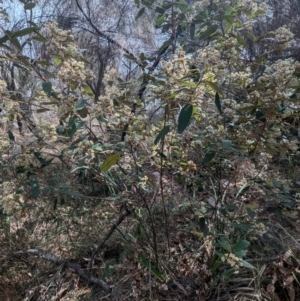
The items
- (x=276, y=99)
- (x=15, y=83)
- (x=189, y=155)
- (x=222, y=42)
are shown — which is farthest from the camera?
(x=15, y=83)

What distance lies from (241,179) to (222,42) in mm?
492

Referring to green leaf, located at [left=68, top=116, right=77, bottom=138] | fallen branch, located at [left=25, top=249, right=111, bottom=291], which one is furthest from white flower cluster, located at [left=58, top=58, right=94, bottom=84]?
fallen branch, located at [left=25, top=249, right=111, bottom=291]

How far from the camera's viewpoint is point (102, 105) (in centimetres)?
104

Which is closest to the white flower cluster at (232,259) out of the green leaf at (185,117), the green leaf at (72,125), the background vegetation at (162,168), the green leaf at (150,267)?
the background vegetation at (162,168)

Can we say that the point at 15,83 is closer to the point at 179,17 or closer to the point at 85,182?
the point at 85,182

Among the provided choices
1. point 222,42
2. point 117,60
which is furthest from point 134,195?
point 117,60

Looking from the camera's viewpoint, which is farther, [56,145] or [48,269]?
[48,269]

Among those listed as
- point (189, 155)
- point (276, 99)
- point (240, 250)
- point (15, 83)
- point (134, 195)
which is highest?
point (15, 83)

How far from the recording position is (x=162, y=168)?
49.4 inches

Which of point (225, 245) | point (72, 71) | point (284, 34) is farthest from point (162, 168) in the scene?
point (284, 34)

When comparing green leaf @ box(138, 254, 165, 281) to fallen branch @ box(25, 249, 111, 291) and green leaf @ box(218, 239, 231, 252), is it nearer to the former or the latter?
fallen branch @ box(25, 249, 111, 291)

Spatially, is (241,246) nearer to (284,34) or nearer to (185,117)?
(185,117)

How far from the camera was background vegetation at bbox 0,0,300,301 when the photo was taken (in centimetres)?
99

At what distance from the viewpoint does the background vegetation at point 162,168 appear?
3.26 feet
